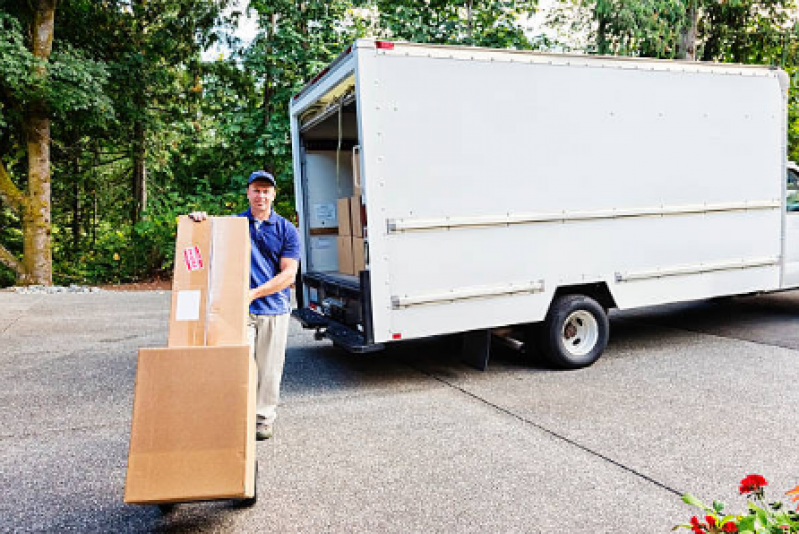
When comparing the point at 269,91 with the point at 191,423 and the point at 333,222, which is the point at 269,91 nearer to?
the point at 333,222

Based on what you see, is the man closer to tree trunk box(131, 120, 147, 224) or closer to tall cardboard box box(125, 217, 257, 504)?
tall cardboard box box(125, 217, 257, 504)

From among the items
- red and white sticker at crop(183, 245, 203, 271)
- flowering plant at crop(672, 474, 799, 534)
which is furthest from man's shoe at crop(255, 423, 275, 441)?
flowering plant at crop(672, 474, 799, 534)

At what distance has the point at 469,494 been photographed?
3.39 m

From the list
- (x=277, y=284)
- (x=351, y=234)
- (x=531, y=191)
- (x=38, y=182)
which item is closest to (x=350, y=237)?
(x=351, y=234)

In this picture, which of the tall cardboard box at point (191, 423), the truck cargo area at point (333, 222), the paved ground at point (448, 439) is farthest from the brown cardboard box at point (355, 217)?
the tall cardboard box at point (191, 423)

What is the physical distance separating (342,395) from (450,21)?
10.1 m

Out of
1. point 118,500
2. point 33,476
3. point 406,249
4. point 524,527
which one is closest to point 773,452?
point 524,527

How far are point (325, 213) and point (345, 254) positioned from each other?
0.81 metres

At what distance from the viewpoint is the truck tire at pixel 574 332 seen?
224 inches

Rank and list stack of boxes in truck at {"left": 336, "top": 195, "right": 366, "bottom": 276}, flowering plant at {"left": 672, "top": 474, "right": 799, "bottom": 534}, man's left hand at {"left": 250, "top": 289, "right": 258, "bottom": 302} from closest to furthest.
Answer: flowering plant at {"left": 672, "top": 474, "right": 799, "bottom": 534} < man's left hand at {"left": 250, "top": 289, "right": 258, "bottom": 302} < stack of boxes in truck at {"left": 336, "top": 195, "right": 366, "bottom": 276}

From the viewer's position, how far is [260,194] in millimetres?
3885

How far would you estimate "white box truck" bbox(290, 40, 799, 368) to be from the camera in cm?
500

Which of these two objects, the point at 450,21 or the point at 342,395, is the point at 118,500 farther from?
the point at 450,21

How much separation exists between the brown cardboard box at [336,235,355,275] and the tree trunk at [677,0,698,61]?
10212 mm
